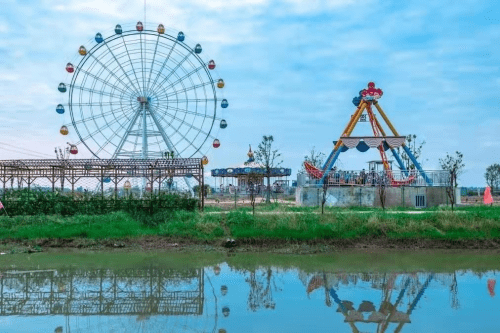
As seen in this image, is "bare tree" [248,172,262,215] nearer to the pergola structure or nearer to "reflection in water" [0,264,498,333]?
the pergola structure

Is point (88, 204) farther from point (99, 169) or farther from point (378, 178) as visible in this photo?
point (378, 178)

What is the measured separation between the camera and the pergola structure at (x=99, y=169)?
22.3 m

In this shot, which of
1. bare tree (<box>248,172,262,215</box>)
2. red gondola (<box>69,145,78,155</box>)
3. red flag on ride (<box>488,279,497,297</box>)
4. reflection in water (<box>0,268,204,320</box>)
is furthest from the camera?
red gondola (<box>69,145,78,155</box>)

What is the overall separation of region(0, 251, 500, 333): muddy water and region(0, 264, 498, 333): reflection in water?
2cm

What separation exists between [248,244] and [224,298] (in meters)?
7.33

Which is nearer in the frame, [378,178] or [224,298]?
[224,298]

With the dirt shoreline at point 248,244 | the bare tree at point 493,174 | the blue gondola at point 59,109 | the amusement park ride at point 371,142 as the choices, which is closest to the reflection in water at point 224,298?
the dirt shoreline at point 248,244

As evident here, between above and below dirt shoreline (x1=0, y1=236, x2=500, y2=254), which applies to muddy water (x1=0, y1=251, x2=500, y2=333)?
below

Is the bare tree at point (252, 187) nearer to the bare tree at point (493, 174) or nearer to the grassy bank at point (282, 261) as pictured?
the grassy bank at point (282, 261)

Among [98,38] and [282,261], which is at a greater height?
[98,38]

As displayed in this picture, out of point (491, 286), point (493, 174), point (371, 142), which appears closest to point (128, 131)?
point (371, 142)

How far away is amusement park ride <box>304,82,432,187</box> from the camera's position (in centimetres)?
2761

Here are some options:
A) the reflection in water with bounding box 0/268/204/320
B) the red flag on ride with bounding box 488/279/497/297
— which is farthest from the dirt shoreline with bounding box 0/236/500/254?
the red flag on ride with bounding box 488/279/497/297

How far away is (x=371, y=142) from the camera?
28391mm
